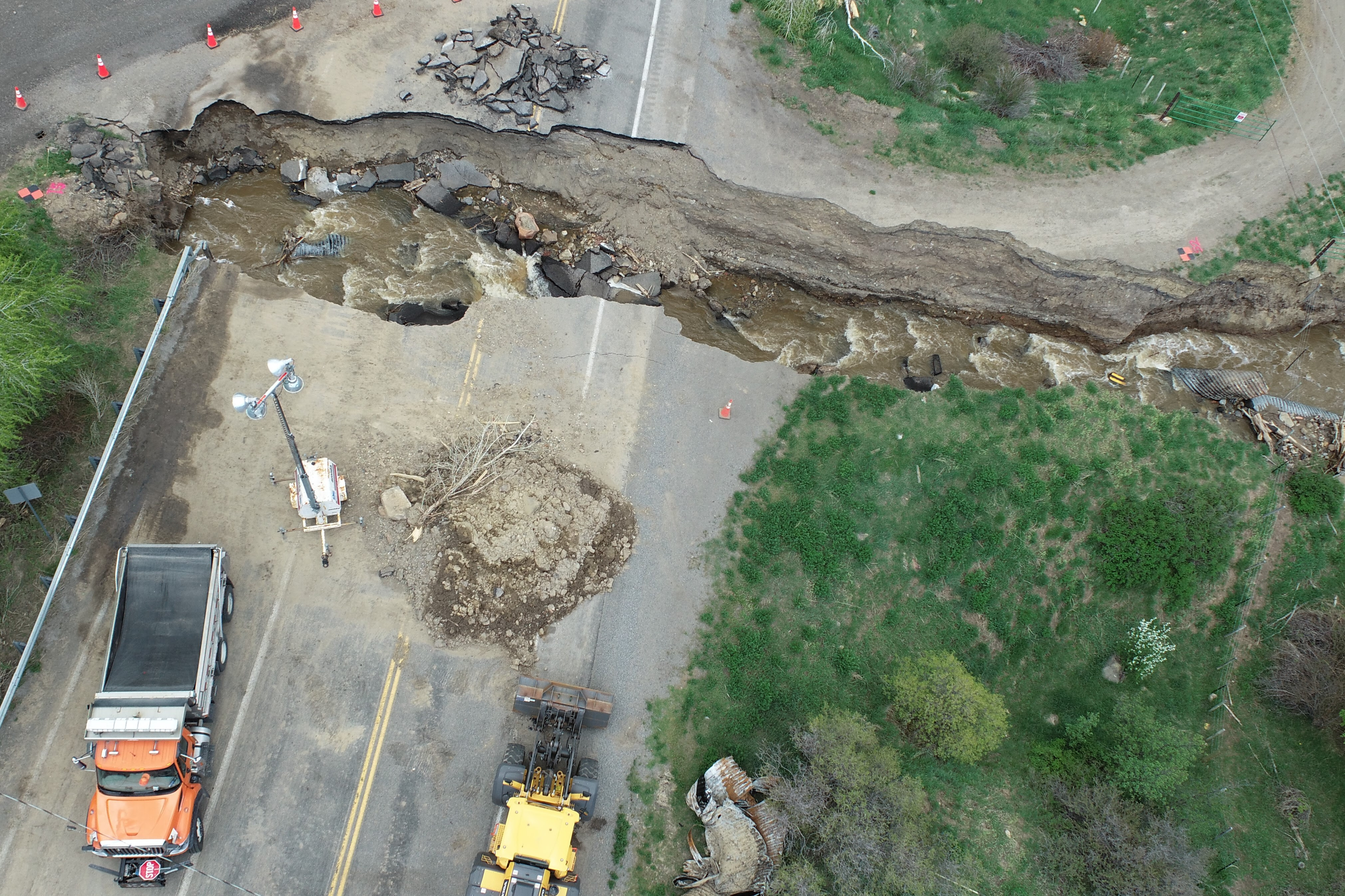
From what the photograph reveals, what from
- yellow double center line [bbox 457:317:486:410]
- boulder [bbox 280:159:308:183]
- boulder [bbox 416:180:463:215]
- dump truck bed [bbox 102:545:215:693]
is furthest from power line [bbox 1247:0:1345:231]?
dump truck bed [bbox 102:545:215:693]

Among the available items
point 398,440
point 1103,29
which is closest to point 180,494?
point 398,440

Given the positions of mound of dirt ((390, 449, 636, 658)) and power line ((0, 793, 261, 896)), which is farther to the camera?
mound of dirt ((390, 449, 636, 658))

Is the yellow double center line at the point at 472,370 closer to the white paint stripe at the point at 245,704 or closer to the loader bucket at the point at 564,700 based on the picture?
the white paint stripe at the point at 245,704

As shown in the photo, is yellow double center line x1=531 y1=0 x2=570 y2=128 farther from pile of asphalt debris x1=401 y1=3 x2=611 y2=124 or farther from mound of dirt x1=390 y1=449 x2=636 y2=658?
mound of dirt x1=390 y1=449 x2=636 y2=658

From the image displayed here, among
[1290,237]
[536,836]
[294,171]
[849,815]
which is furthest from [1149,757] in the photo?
[294,171]

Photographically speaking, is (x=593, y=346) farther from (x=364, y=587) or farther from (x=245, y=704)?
(x=245, y=704)

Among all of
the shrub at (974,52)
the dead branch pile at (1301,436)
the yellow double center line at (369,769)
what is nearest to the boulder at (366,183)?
the yellow double center line at (369,769)
